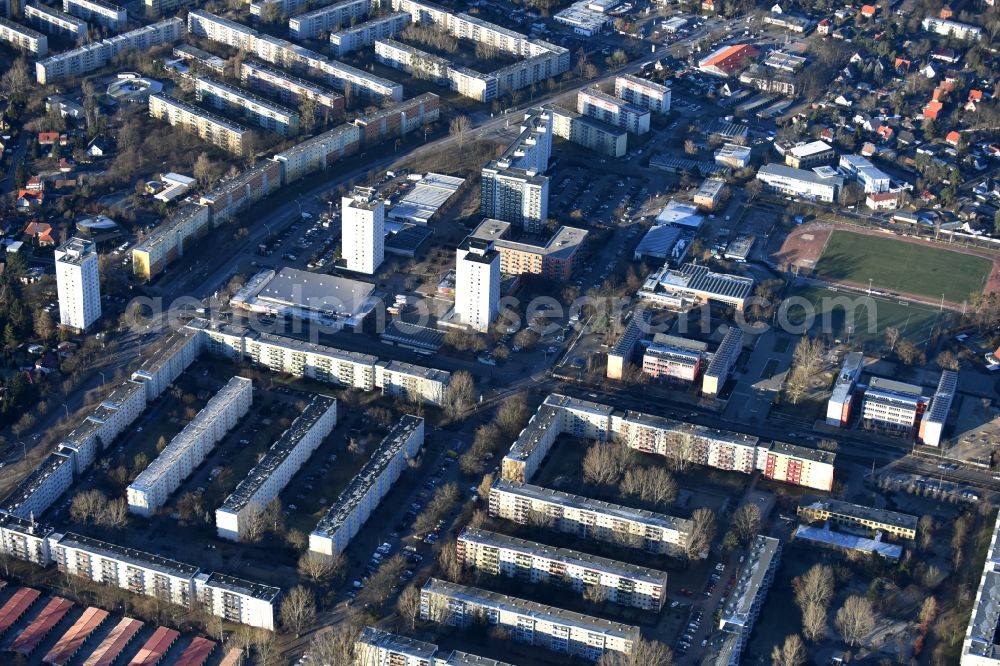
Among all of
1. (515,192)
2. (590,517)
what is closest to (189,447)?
(590,517)

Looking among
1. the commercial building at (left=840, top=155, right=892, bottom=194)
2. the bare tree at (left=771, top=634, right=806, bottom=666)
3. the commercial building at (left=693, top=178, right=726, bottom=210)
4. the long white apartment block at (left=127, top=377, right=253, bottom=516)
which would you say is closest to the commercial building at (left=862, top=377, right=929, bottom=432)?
the bare tree at (left=771, top=634, right=806, bottom=666)

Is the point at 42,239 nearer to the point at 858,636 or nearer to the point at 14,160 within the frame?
the point at 14,160

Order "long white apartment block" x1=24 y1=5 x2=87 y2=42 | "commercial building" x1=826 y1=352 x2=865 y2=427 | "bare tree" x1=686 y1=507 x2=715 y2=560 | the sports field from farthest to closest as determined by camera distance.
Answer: "long white apartment block" x1=24 y1=5 x2=87 y2=42 → the sports field → "commercial building" x1=826 y1=352 x2=865 y2=427 → "bare tree" x1=686 y1=507 x2=715 y2=560

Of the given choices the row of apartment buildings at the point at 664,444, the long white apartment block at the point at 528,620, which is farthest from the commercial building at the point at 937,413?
the long white apartment block at the point at 528,620

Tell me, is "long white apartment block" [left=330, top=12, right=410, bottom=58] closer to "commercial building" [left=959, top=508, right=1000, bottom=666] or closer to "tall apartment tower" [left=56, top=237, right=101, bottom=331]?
"tall apartment tower" [left=56, top=237, right=101, bottom=331]

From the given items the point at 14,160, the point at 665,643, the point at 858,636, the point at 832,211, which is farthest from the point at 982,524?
→ the point at 14,160

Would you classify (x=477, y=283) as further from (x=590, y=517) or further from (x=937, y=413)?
(x=937, y=413)

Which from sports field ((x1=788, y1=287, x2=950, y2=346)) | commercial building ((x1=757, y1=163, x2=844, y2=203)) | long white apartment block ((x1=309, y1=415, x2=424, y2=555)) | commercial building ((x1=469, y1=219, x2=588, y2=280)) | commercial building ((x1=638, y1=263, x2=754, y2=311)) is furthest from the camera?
commercial building ((x1=757, y1=163, x2=844, y2=203))

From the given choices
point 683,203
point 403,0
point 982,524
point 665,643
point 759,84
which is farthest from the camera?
point 403,0
